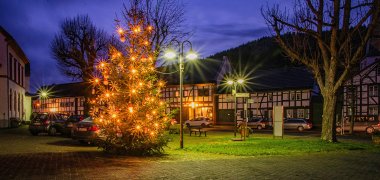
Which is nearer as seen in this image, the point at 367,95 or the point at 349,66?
the point at 349,66

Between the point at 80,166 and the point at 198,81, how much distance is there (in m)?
51.1

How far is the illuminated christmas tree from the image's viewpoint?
16.1 metres

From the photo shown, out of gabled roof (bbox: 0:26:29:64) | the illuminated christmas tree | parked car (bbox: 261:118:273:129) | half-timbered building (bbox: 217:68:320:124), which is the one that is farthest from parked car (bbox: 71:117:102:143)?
parked car (bbox: 261:118:273:129)

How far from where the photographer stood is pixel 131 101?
1634 centimetres

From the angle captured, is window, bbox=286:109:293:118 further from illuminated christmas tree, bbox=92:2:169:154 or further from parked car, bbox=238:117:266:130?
illuminated christmas tree, bbox=92:2:169:154

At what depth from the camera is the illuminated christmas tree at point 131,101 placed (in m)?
16.1

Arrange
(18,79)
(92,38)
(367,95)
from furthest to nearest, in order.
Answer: (18,79) → (367,95) → (92,38)

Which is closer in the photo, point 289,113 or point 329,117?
point 329,117

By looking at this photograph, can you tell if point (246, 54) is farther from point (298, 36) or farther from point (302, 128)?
point (298, 36)

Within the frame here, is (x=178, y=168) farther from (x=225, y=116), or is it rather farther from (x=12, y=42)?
(x=225, y=116)

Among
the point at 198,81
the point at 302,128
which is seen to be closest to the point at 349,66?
the point at 302,128

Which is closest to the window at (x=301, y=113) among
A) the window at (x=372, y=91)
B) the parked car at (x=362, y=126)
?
the window at (x=372, y=91)

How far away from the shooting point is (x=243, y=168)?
40.2 feet

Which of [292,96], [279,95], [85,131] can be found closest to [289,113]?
[292,96]
